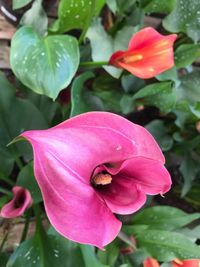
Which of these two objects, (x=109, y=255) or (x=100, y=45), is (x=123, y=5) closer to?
(x=100, y=45)

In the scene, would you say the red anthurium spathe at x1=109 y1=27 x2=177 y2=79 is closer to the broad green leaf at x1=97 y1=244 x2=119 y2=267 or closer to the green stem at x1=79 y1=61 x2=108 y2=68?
the green stem at x1=79 y1=61 x2=108 y2=68

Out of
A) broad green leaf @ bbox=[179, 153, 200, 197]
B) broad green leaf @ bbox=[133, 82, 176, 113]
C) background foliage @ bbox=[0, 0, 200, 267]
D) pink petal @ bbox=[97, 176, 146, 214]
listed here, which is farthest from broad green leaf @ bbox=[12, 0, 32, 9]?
broad green leaf @ bbox=[179, 153, 200, 197]

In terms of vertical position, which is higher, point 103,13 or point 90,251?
point 103,13

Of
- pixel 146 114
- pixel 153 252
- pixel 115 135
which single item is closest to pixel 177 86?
pixel 146 114

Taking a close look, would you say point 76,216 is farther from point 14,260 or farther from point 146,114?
point 146,114

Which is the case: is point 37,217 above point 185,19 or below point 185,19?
below

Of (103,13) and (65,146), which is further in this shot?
(103,13)

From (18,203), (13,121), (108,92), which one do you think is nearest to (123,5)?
(108,92)
